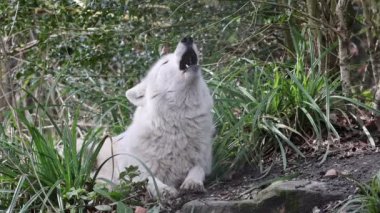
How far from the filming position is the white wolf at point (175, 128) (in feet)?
19.8

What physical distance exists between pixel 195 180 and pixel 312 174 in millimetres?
872

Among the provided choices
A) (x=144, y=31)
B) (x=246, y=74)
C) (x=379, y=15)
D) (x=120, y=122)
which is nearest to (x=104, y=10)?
(x=144, y=31)

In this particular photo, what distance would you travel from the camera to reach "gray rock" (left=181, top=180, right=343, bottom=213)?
194 inches

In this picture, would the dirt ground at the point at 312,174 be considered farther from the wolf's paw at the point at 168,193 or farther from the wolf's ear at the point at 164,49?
the wolf's ear at the point at 164,49

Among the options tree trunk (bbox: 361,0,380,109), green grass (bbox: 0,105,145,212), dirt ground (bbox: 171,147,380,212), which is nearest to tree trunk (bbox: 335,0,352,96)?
tree trunk (bbox: 361,0,380,109)

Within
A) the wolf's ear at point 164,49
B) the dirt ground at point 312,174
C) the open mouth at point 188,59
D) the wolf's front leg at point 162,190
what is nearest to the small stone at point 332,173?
the dirt ground at point 312,174

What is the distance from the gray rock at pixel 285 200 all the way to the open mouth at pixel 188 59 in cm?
135

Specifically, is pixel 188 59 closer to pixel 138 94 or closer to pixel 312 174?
pixel 138 94

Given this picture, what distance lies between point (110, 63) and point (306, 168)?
387 cm

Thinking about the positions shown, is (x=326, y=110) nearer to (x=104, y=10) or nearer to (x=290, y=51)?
(x=290, y=51)

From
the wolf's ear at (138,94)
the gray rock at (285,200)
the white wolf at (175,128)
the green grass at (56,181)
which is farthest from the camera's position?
the wolf's ear at (138,94)

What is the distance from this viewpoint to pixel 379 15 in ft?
19.6

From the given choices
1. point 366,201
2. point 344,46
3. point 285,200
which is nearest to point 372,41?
point 344,46

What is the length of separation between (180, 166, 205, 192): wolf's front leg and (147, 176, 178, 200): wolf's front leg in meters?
0.09
